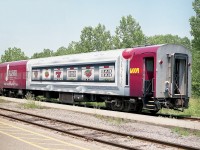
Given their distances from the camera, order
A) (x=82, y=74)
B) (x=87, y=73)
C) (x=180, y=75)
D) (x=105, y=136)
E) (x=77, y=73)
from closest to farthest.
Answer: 1. (x=105, y=136)
2. (x=180, y=75)
3. (x=87, y=73)
4. (x=82, y=74)
5. (x=77, y=73)

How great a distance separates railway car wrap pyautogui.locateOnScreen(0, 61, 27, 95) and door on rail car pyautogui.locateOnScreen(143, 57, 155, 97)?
1571cm

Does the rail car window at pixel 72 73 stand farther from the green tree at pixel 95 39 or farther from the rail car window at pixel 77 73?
the green tree at pixel 95 39

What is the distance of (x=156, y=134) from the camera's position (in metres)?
12.2

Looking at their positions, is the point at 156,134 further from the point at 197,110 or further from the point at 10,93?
the point at 10,93

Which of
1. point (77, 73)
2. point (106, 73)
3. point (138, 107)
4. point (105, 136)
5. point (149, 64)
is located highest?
point (149, 64)

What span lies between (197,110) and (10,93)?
20678 mm

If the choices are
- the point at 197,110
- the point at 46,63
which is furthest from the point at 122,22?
the point at 197,110

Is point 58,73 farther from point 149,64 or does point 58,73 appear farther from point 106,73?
point 149,64

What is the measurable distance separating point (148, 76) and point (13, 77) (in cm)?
1910

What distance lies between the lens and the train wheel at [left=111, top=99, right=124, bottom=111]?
66.6 feet

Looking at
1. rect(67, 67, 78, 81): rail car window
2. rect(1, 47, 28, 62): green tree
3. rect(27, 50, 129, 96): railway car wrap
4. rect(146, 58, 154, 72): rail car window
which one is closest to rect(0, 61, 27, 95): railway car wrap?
rect(27, 50, 129, 96): railway car wrap

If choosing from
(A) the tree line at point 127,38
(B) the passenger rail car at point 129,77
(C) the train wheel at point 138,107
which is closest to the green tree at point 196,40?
(A) the tree line at point 127,38

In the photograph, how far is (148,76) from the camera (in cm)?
1847

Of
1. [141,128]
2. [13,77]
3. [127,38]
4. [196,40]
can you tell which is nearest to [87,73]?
[141,128]
